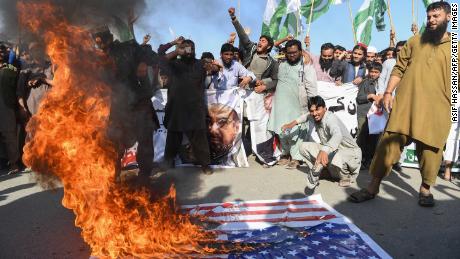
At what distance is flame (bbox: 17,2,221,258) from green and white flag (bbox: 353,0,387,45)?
9.45 meters

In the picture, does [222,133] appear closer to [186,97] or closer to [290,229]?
[186,97]

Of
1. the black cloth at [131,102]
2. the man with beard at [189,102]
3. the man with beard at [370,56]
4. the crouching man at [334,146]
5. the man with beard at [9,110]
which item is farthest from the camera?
the man with beard at [370,56]

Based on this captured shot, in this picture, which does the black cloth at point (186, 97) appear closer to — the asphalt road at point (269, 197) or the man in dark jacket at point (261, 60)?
the asphalt road at point (269, 197)

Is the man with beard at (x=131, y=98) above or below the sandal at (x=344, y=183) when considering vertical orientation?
above

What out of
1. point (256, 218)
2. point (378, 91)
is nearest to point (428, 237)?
point (256, 218)

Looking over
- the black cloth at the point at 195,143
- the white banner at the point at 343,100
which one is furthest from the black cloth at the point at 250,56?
the black cloth at the point at 195,143

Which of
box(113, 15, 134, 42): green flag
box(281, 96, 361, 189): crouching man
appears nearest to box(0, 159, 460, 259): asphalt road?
box(281, 96, 361, 189): crouching man

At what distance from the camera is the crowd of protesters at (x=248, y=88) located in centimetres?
557

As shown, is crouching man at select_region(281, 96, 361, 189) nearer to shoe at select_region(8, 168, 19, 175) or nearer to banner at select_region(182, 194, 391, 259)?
banner at select_region(182, 194, 391, 259)

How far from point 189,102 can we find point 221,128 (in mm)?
1127

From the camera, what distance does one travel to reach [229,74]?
7051mm

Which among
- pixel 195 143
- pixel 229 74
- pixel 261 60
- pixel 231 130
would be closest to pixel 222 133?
pixel 231 130

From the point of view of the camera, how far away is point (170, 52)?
5.75 m

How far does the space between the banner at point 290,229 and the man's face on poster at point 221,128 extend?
2450 millimetres
